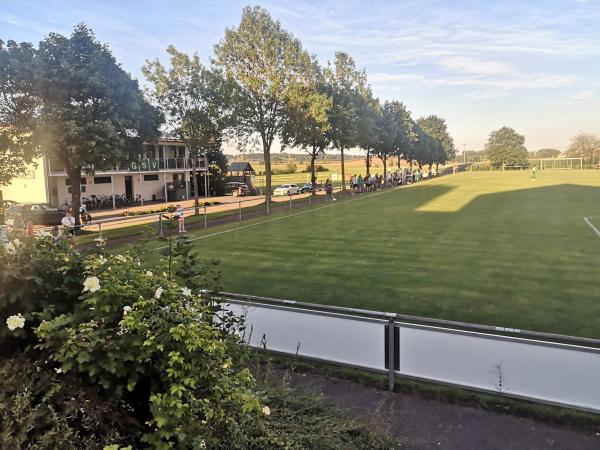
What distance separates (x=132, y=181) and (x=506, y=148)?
419 feet

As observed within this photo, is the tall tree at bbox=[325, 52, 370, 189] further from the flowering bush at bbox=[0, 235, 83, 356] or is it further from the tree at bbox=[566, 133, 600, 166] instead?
the tree at bbox=[566, 133, 600, 166]

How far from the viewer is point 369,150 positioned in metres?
52.2

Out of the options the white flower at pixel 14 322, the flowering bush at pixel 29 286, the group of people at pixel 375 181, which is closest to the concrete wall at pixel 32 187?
Result: the group of people at pixel 375 181

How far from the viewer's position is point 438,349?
5.42m

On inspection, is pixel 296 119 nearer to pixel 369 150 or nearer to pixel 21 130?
pixel 21 130

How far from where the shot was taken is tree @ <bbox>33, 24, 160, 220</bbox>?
18.9 meters

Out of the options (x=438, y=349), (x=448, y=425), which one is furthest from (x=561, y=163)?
(x=448, y=425)

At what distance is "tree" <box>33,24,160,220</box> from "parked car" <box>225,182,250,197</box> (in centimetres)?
2776

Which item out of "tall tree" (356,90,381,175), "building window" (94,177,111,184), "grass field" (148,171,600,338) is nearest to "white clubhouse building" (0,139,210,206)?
"building window" (94,177,111,184)

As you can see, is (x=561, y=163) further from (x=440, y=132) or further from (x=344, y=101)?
(x=344, y=101)

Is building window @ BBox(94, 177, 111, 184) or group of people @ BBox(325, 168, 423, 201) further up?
building window @ BBox(94, 177, 111, 184)

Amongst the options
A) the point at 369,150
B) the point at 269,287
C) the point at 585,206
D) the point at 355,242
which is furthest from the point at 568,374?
the point at 369,150

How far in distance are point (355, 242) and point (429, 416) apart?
1160 centimetres

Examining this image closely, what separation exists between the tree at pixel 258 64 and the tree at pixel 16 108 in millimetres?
12130
